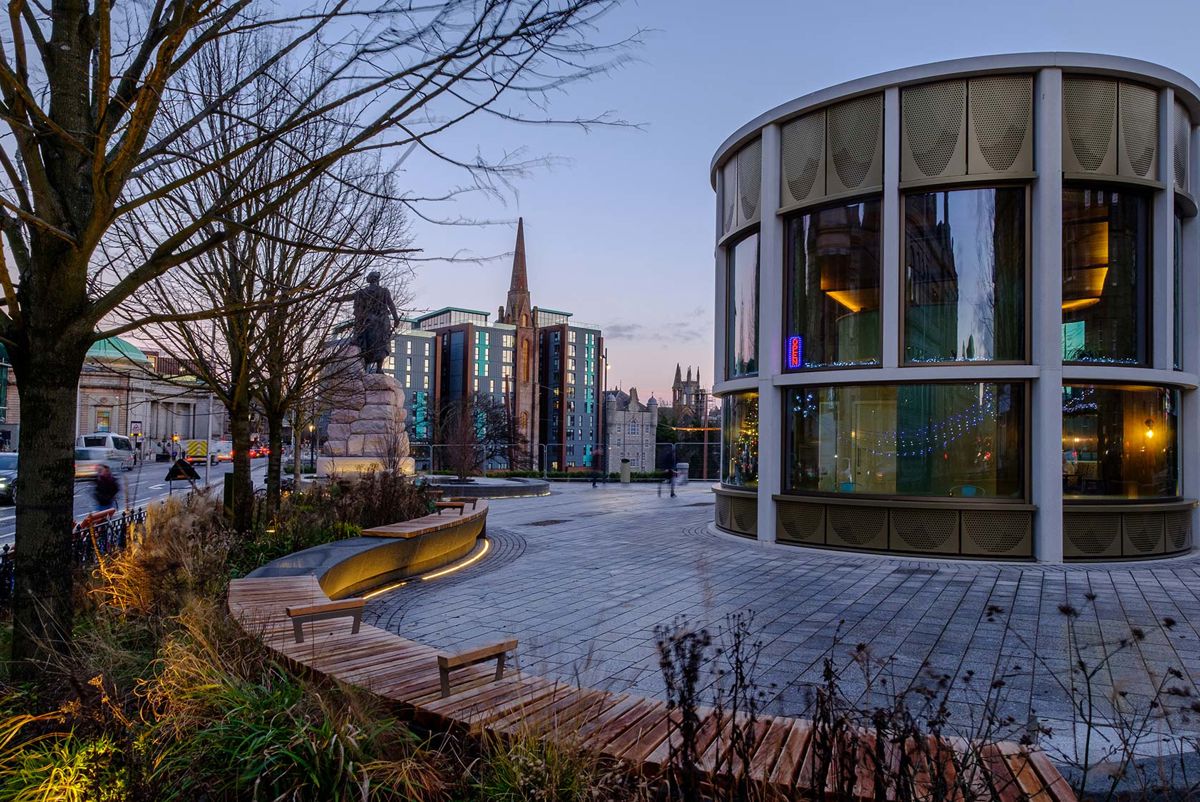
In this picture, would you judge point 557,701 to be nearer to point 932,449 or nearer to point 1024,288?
point 932,449

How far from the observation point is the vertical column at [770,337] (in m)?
13.2

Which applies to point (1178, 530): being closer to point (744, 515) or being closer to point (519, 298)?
point (744, 515)

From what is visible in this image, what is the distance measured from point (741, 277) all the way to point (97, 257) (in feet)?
34.8

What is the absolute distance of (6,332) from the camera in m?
3.94

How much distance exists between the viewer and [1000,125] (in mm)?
11617

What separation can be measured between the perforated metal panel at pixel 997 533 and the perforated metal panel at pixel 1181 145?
20.2ft

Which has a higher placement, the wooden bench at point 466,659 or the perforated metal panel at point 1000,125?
the perforated metal panel at point 1000,125

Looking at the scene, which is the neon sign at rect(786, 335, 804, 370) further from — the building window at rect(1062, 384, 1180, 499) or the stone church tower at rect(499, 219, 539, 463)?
the stone church tower at rect(499, 219, 539, 463)

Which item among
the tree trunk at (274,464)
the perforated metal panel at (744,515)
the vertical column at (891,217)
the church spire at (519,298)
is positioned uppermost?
the church spire at (519,298)

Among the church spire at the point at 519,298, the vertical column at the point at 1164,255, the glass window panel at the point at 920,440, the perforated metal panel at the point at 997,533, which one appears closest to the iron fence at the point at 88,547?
the glass window panel at the point at 920,440

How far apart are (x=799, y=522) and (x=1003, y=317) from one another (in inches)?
179

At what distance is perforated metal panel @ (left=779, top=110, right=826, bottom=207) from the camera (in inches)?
509

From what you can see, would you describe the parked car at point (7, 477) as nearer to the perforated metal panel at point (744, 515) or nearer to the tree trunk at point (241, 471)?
the tree trunk at point (241, 471)

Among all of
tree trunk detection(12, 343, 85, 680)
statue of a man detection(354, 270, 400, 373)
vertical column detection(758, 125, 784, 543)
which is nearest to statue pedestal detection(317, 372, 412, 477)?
statue of a man detection(354, 270, 400, 373)
